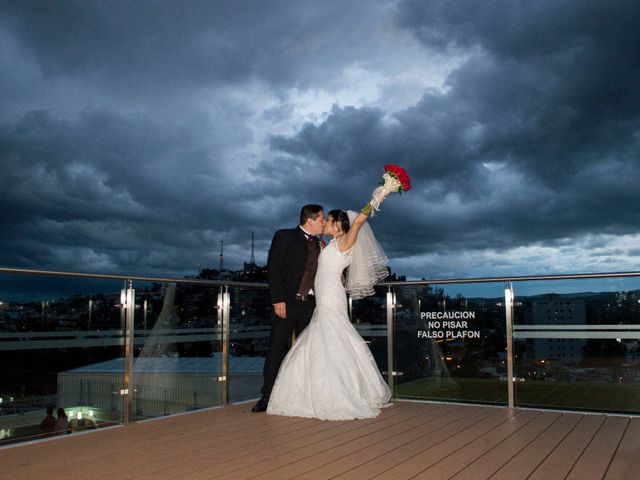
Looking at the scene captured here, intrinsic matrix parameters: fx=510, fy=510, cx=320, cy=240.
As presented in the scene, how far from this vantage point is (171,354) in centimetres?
449

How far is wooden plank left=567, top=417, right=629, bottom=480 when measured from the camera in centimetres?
264

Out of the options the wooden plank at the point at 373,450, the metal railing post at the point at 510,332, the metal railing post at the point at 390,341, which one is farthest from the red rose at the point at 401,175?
the wooden plank at the point at 373,450

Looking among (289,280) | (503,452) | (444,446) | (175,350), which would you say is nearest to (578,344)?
(503,452)

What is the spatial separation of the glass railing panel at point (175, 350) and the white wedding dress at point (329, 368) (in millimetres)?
774

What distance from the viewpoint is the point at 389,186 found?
4164 mm

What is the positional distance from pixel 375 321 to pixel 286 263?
1.43m

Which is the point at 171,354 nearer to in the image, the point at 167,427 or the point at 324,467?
the point at 167,427

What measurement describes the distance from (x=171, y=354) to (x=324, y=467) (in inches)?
85.5

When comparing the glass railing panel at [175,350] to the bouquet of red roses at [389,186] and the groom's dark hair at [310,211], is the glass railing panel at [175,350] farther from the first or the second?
the bouquet of red roses at [389,186]

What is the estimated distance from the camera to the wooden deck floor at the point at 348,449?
2.69 meters

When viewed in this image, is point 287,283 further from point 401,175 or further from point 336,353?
point 401,175

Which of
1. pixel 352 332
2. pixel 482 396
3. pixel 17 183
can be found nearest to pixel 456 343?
pixel 482 396

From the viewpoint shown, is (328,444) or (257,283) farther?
(257,283)

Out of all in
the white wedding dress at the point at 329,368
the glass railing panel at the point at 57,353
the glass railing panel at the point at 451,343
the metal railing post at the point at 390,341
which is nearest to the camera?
the glass railing panel at the point at 57,353
